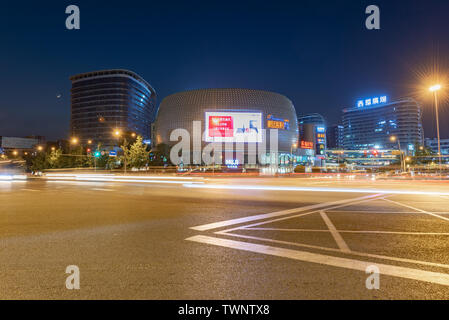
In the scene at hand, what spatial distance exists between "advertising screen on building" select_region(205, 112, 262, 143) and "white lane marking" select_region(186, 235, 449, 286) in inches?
3366

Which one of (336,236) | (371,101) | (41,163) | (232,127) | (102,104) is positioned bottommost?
(336,236)

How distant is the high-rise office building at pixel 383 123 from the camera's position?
157 m

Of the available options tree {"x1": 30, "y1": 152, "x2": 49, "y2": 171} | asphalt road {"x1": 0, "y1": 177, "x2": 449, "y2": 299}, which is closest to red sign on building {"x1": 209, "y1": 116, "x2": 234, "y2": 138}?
tree {"x1": 30, "y1": 152, "x2": 49, "y2": 171}

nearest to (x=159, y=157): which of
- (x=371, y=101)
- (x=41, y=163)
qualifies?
(x=41, y=163)

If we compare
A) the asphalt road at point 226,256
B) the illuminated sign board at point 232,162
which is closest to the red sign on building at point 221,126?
the illuminated sign board at point 232,162

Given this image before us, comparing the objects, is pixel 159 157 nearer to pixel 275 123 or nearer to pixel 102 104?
pixel 275 123

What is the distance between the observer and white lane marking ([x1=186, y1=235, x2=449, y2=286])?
131 inches

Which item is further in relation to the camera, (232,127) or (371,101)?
(371,101)

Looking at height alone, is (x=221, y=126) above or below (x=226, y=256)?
above

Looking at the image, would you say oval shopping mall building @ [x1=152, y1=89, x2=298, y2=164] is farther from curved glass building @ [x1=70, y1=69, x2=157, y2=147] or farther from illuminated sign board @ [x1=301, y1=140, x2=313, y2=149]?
curved glass building @ [x1=70, y1=69, x2=157, y2=147]

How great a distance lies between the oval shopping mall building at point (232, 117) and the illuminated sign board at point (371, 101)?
8664 centimetres

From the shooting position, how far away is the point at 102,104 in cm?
14212

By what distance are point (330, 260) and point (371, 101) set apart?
19087 cm

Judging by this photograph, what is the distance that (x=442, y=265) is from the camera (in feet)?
12.3
